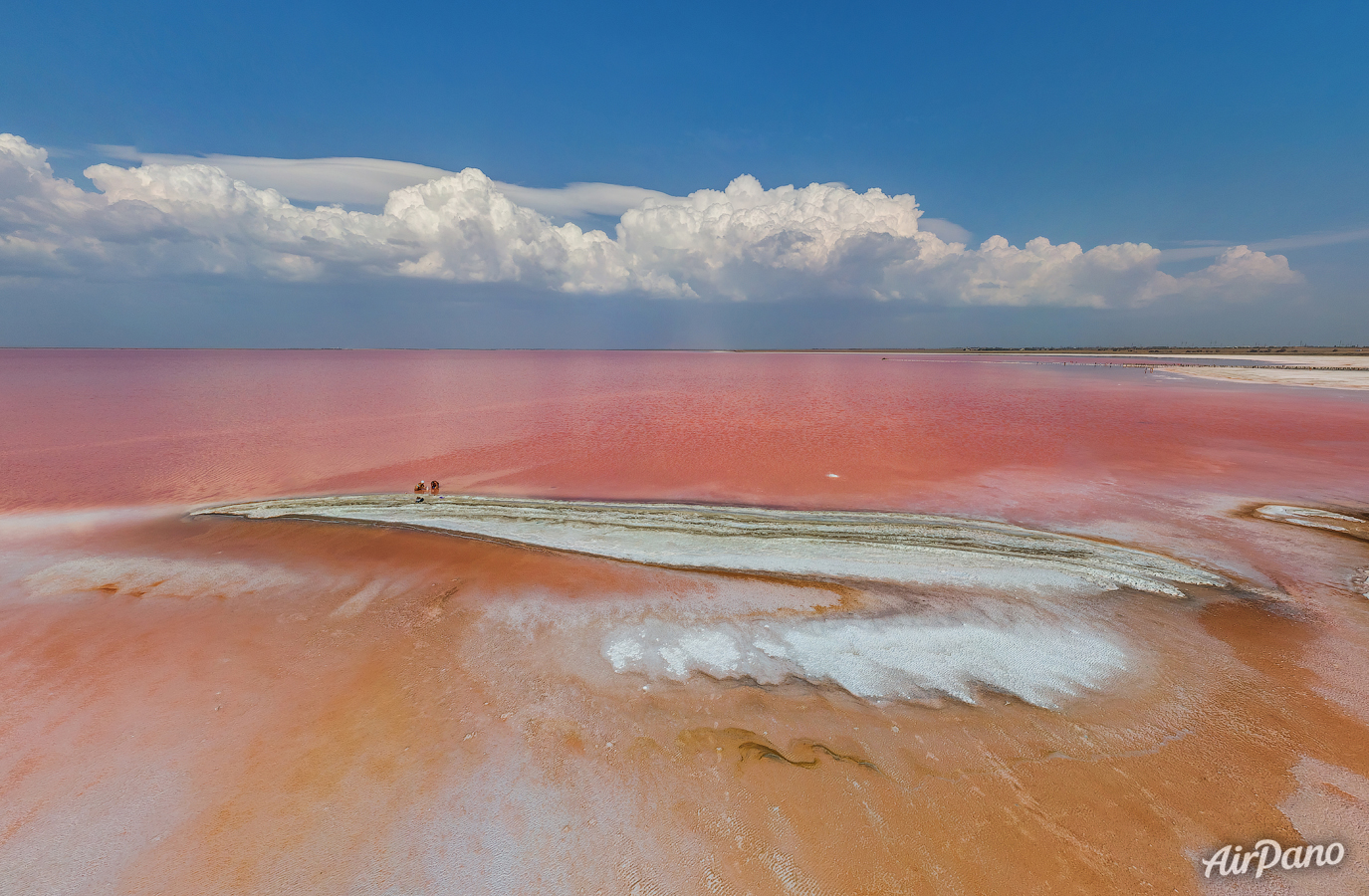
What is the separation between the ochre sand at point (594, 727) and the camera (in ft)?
12.8

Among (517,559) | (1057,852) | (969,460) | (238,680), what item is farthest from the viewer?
(969,460)

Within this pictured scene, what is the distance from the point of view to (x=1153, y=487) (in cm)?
1359

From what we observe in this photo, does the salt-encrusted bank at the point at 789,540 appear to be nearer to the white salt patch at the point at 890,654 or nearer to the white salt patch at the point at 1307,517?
the white salt patch at the point at 890,654

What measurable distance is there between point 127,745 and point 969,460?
19.5m

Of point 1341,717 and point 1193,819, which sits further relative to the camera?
point 1341,717

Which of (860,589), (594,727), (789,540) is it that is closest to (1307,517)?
(860,589)

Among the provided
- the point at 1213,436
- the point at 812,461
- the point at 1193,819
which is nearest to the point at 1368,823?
the point at 1193,819

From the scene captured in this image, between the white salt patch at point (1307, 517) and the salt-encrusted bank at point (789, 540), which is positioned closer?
the salt-encrusted bank at point (789, 540)

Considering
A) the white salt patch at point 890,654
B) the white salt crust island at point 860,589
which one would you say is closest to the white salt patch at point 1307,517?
the white salt crust island at point 860,589

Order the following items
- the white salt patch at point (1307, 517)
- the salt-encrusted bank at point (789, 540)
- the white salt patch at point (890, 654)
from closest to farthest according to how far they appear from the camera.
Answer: the white salt patch at point (890, 654)
the salt-encrusted bank at point (789, 540)
the white salt patch at point (1307, 517)

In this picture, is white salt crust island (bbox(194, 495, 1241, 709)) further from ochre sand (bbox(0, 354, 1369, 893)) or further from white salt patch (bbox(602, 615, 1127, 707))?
ochre sand (bbox(0, 354, 1369, 893))

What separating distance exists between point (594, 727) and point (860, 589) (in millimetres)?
4646

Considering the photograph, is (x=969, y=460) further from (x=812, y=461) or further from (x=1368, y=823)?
(x=1368, y=823)

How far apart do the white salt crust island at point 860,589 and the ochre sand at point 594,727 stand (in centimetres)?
15
